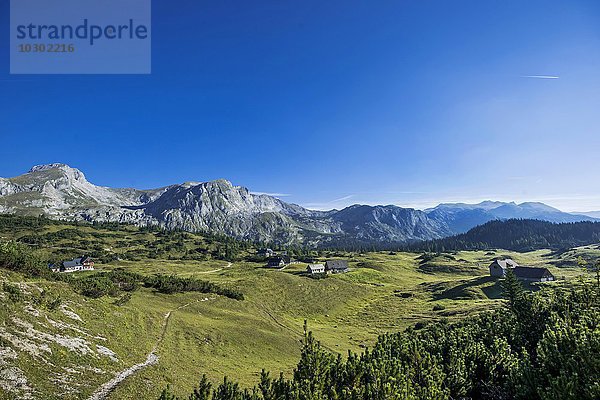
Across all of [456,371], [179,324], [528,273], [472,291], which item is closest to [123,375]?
[179,324]

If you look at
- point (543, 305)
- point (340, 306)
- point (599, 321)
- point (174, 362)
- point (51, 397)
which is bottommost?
point (340, 306)

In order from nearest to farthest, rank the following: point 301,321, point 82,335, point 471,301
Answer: point 82,335, point 301,321, point 471,301

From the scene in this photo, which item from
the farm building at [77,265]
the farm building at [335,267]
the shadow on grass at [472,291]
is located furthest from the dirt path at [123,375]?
the farm building at [335,267]

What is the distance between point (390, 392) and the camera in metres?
15.6

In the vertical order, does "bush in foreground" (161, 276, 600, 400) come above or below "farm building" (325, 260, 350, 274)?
above

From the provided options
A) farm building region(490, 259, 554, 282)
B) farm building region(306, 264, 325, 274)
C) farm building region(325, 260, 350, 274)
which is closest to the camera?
farm building region(490, 259, 554, 282)

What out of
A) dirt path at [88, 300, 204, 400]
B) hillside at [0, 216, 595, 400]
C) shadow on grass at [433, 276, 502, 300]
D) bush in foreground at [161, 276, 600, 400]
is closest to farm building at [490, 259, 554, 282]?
shadow on grass at [433, 276, 502, 300]

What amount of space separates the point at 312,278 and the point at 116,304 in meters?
91.9

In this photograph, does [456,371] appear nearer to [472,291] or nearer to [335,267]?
[472,291]

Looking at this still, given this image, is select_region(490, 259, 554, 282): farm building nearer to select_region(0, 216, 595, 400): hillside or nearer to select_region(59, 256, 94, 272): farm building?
select_region(0, 216, 595, 400): hillside

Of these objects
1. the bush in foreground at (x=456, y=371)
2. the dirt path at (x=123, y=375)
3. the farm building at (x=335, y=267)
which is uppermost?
the bush in foreground at (x=456, y=371)

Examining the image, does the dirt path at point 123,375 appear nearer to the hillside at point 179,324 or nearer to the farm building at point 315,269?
the hillside at point 179,324

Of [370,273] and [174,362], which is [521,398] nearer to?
[174,362]

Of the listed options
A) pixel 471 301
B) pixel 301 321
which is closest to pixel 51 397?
pixel 301 321
